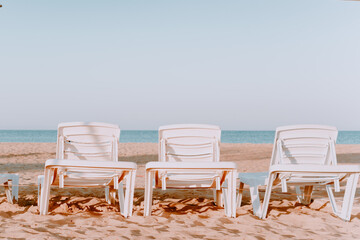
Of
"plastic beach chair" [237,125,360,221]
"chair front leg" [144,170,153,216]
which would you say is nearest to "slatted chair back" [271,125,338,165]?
"plastic beach chair" [237,125,360,221]

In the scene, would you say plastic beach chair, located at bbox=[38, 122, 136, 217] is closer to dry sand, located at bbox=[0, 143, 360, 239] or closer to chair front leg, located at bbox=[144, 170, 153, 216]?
chair front leg, located at bbox=[144, 170, 153, 216]

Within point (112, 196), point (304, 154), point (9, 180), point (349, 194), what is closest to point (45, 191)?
point (9, 180)

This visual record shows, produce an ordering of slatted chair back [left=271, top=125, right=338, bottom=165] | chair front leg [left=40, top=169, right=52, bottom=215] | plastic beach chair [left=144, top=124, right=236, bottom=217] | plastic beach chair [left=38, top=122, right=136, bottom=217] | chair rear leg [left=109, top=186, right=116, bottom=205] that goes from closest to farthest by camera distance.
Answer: chair front leg [left=40, top=169, right=52, bottom=215] → plastic beach chair [left=38, top=122, right=136, bottom=217] → plastic beach chair [left=144, top=124, right=236, bottom=217] → slatted chair back [left=271, top=125, right=338, bottom=165] → chair rear leg [left=109, top=186, right=116, bottom=205]

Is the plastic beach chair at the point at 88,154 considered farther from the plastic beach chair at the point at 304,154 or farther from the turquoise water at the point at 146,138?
the turquoise water at the point at 146,138

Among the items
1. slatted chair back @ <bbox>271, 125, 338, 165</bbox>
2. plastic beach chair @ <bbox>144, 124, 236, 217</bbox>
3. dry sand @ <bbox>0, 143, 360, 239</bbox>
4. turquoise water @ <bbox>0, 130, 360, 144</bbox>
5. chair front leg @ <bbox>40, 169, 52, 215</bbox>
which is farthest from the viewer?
turquoise water @ <bbox>0, 130, 360, 144</bbox>

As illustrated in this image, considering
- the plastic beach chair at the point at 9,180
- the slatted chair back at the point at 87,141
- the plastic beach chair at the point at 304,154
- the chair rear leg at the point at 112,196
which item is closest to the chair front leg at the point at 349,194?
the plastic beach chair at the point at 304,154

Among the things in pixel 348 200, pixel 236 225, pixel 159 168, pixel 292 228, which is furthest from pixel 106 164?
pixel 348 200

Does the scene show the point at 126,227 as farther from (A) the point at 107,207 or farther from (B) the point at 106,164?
(A) the point at 107,207

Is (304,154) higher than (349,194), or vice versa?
(304,154)

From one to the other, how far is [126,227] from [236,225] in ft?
3.45

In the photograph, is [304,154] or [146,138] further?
[146,138]

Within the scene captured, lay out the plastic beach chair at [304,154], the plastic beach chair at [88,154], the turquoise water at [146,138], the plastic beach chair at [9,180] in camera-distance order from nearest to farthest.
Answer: the plastic beach chair at [88,154]
the plastic beach chair at [304,154]
the plastic beach chair at [9,180]
the turquoise water at [146,138]

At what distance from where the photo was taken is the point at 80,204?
4.98 meters

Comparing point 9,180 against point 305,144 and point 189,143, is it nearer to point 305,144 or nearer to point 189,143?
point 189,143
